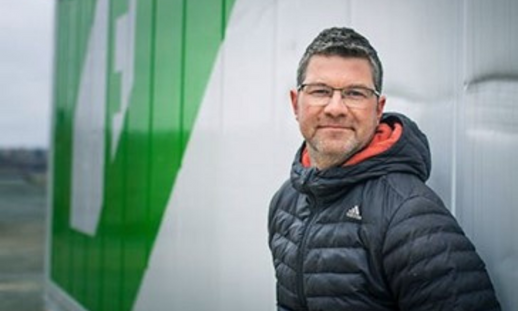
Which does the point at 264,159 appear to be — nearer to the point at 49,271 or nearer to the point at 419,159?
the point at 419,159

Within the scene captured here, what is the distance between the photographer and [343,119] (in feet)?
4.38

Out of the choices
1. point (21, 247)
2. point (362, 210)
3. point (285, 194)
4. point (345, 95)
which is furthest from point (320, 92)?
point (21, 247)

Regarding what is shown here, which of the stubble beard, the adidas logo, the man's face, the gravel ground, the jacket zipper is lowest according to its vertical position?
the gravel ground

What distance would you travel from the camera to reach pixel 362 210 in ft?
4.30

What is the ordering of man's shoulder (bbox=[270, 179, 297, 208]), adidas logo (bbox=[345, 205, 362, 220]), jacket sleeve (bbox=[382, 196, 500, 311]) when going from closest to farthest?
jacket sleeve (bbox=[382, 196, 500, 311])
adidas logo (bbox=[345, 205, 362, 220])
man's shoulder (bbox=[270, 179, 297, 208])

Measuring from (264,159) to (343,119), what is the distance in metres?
0.84

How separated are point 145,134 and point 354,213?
2012mm

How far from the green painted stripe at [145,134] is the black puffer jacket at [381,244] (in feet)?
3.92

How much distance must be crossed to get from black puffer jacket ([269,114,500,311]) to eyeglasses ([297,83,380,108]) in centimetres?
10

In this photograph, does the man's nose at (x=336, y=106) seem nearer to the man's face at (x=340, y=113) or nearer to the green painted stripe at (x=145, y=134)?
the man's face at (x=340, y=113)

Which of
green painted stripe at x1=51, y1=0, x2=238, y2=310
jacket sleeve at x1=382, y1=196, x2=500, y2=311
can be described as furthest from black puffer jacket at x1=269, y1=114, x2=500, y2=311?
green painted stripe at x1=51, y1=0, x2=238, y2=310

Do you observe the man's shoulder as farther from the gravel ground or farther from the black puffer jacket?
the gravel ground

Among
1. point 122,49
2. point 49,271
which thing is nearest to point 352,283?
point 122,49

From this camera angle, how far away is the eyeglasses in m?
1.33
